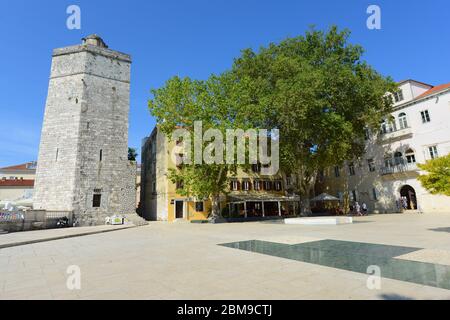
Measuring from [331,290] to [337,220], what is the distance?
15951 mm

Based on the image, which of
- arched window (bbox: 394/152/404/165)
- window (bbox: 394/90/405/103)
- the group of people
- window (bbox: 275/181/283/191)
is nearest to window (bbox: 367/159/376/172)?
arched window (bbox: 394/152/404/165)

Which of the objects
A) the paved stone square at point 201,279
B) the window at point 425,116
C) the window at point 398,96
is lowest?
the paved stone square at point 201,279

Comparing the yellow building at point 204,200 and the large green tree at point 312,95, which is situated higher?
the large green tree at point 312,95

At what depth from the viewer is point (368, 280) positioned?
4953 mm

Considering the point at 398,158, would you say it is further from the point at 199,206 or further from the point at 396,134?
the point at 199,206

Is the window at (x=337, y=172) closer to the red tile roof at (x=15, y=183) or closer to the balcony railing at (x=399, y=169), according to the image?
the balcony railing at (x=399, y=169)

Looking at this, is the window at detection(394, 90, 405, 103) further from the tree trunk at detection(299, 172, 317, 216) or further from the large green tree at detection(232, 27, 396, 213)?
the tree trunk at detection(299, 172, 317, 216)

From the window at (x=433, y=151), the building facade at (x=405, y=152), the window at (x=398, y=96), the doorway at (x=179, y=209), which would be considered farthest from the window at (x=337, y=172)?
the doorway at (x=179, y=209)

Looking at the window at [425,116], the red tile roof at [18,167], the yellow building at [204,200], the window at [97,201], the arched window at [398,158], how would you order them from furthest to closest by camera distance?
the red tile roof at [18,167]
the yellow building at [204,200]
the arched window at [398,158]
the window at [425,116]
the window at [97,201]

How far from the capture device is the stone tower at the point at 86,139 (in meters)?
27.2

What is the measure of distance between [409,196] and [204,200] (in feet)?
79.6

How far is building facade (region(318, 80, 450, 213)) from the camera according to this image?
27.3m

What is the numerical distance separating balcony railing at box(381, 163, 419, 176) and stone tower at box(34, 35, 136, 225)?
97.6 ft

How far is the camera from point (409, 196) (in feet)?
101
